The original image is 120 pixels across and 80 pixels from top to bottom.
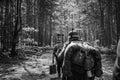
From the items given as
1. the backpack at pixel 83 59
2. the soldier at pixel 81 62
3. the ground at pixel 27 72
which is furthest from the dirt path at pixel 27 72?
the backpack at pixel 83 59

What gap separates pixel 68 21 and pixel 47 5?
1405 cm

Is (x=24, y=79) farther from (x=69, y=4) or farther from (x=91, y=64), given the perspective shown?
(x=69, y=4)

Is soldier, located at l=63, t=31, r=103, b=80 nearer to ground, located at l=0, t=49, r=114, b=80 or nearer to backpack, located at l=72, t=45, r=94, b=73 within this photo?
backpack, located at l=72, t=45, r=94, b=73

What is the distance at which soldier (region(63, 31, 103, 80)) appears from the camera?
403cm

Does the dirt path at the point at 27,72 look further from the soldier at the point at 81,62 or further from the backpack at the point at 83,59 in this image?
the backpack at the point at 83,59

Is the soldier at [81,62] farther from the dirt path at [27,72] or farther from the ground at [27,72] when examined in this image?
the dirt path at [27,72]

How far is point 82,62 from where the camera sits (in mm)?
4105

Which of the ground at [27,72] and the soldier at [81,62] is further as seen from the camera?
the ground at [27,72]

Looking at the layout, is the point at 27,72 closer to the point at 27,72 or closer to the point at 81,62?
the point at 27,72

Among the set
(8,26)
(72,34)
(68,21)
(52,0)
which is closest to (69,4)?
(68,21)

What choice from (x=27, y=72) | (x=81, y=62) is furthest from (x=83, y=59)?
(x=27, y=72)

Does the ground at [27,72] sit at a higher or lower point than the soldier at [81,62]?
lower

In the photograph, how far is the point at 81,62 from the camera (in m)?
4.11

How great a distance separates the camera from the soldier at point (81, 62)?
403 centimetres
